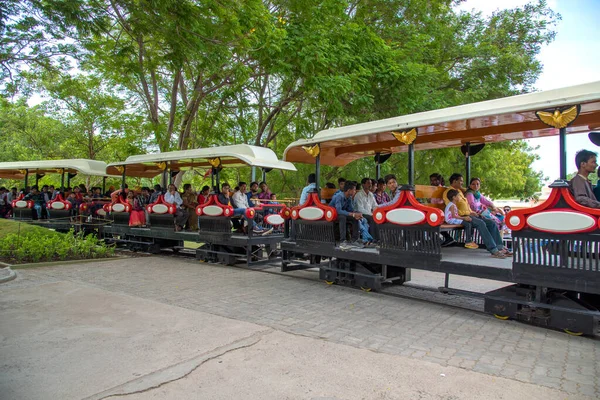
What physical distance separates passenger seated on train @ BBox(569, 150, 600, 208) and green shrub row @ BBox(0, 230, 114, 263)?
10602mm

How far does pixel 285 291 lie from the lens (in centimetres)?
772

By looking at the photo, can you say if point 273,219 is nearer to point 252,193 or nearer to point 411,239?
point 252,193

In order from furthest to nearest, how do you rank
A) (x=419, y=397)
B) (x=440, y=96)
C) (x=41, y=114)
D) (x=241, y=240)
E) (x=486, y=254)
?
1. (x=41, y=114)
2. (x=440, y=96)
3. (x=241, y=240)
4. (x=486, y=254)
5. (x=419, y=397)

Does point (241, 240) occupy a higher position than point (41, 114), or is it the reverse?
point (41, 114)

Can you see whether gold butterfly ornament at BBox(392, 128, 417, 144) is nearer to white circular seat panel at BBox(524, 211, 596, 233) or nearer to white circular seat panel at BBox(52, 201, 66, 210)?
white circular seat panel at BBox(524, 211, 596, 233)

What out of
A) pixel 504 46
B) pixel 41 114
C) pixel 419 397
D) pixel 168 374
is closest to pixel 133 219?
pixel 168 374

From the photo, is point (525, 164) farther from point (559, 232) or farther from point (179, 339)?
point (179, 339)

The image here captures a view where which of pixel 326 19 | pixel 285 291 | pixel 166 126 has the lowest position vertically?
pixel 285 291

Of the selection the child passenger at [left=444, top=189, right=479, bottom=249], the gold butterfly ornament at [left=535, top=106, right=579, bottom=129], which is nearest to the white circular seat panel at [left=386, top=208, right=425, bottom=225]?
the child passenger at [left=444, top=189, right=479, bottom=249]

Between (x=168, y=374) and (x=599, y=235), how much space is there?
4.92 meters

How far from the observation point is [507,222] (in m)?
5.63

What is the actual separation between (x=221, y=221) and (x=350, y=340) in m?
6.31

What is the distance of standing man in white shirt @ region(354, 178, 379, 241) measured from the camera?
873cm

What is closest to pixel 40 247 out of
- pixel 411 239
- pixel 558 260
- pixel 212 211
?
pixel 212 211
